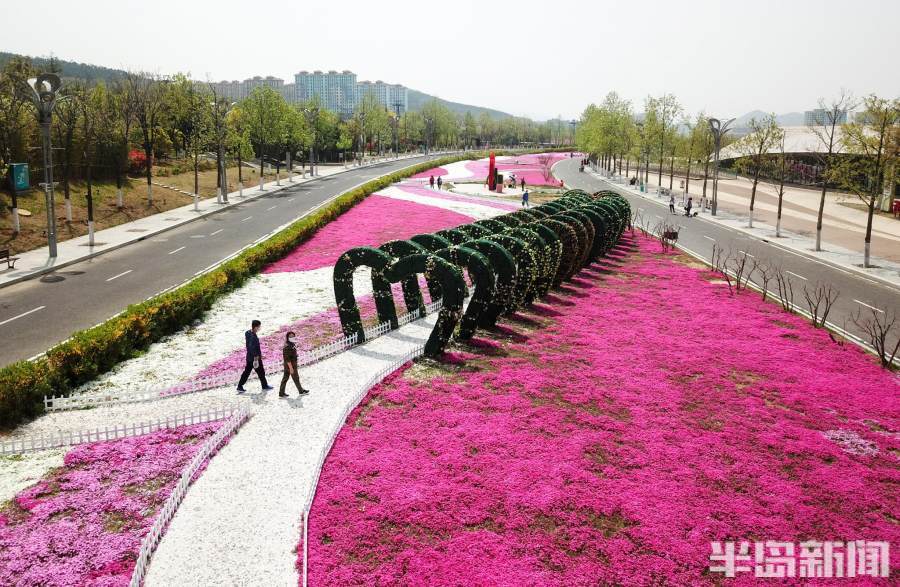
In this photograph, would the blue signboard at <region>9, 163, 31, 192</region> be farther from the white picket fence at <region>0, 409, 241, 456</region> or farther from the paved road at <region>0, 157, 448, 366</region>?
the white picket fence at <region>0, 409, 241, 456</region>

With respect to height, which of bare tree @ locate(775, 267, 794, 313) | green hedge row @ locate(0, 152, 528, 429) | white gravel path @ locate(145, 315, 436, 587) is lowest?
white gravel path @ locate(145, 315, 436, 587)

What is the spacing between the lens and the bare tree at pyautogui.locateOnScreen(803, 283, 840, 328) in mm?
20719

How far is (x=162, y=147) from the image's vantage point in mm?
66812

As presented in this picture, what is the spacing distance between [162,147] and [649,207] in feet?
161

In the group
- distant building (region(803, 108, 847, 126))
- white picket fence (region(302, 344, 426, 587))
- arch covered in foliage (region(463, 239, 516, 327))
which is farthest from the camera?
distant building (region(803, 108, 847, 126))

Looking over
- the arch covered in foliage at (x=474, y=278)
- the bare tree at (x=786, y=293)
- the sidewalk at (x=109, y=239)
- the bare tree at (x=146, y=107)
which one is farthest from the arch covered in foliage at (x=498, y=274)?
the bare tree at (x=146, y=107)

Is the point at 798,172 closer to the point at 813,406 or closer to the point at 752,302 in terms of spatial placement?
the point at 752,302

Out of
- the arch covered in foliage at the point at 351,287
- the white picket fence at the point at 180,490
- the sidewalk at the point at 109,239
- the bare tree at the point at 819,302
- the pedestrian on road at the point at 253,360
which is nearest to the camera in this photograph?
the white picket fence at the point at 180,490

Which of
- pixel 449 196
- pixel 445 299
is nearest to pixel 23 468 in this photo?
pixel 445 299

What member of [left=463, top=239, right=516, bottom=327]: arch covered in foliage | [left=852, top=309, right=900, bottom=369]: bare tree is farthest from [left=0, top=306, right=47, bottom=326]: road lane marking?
[left=852, top=309, right=900, bottom=369]: bare tree

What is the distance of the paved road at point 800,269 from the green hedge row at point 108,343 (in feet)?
71.4

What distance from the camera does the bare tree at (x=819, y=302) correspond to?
20719 millimetres

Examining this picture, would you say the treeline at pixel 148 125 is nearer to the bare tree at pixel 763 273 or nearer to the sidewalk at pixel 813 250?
the bare tree at pixel 763 273

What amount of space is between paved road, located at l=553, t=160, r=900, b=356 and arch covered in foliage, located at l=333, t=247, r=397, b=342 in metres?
15.2
